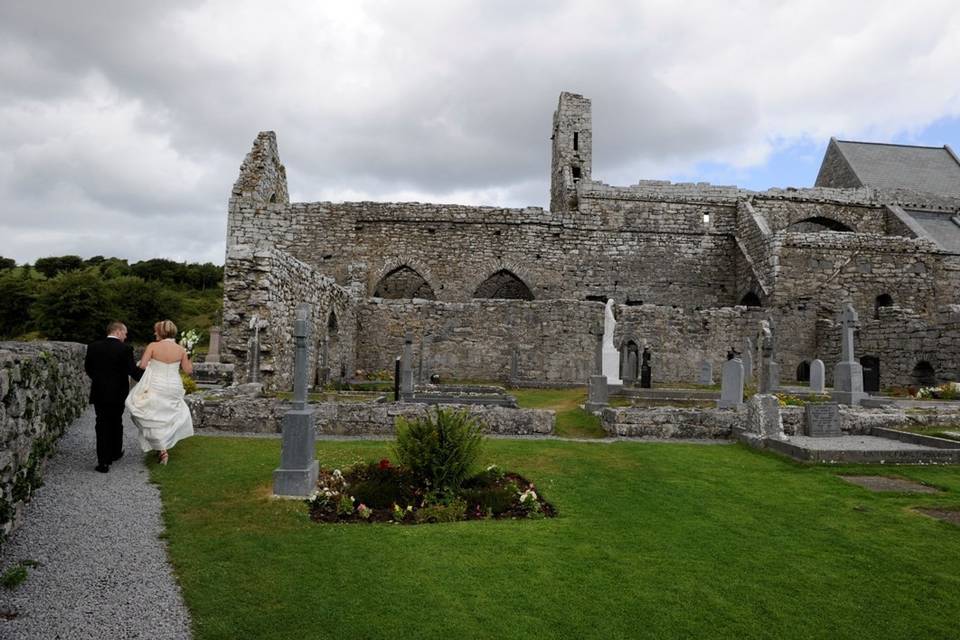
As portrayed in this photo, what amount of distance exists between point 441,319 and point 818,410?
1251 centimetres

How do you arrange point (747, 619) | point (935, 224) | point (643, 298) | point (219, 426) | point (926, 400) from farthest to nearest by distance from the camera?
point (935, 224) → point (643, 298) → point (926, 400) → point (219, 426) → point (747, 619)

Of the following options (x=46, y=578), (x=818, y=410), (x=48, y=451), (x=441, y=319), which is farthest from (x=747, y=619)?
(x=441, y=319)

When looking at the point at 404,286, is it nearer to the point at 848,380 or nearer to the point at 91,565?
the point at 848,380

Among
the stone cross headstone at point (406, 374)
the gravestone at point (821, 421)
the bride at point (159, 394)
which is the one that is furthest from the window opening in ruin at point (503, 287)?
the bride at point (159, 394)

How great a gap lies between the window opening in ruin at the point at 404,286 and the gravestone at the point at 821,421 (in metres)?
15.6

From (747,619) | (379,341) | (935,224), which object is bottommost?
(747,619)

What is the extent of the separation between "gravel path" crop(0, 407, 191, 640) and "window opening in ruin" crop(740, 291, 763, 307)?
23.0m

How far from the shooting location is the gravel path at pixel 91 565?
3531 mm

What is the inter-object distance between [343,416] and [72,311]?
107 feet

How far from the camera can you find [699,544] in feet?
16.6

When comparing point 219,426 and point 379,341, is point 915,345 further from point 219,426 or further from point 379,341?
point 219,426

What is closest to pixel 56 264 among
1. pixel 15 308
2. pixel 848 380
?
pixel 15 308

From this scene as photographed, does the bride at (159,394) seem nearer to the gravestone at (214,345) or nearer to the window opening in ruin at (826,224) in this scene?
the gravestone at (214,345)

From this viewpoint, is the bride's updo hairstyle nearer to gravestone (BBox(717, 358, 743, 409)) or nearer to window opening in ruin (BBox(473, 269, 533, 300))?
gravestone (BBox(717, 358, 743, 409))
